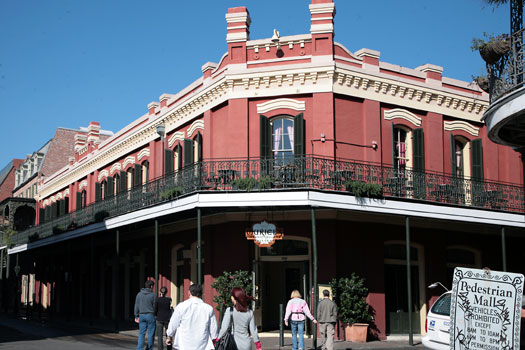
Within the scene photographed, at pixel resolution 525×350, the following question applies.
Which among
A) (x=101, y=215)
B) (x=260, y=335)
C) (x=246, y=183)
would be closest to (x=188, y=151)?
(x=246, y=183)

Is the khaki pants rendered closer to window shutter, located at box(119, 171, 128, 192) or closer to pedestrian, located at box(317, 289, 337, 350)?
pedestrian, located at box(317, 289, 337, 350)

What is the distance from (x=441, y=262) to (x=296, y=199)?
6.44 metres

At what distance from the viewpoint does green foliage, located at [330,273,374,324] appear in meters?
17.4

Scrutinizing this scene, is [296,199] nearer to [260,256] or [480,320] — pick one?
[260,256]

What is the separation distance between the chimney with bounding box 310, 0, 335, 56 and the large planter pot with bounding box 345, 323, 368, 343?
311 inches

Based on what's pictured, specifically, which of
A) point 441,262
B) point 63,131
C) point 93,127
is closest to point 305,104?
point 441,262

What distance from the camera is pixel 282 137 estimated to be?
63.7 feet

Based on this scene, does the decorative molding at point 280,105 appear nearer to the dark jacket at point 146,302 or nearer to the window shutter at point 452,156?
the window shutter at point 452,156

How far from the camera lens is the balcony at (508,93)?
1155cm

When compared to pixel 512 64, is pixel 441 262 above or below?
below

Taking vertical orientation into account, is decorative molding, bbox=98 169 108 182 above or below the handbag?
above

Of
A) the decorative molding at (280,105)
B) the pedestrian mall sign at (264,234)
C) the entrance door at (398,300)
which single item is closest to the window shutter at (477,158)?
the entrance door at (398,300)

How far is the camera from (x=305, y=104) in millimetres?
19156

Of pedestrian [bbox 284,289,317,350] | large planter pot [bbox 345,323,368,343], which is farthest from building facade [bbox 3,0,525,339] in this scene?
pedestrian [bbox 284,289,317,350]
